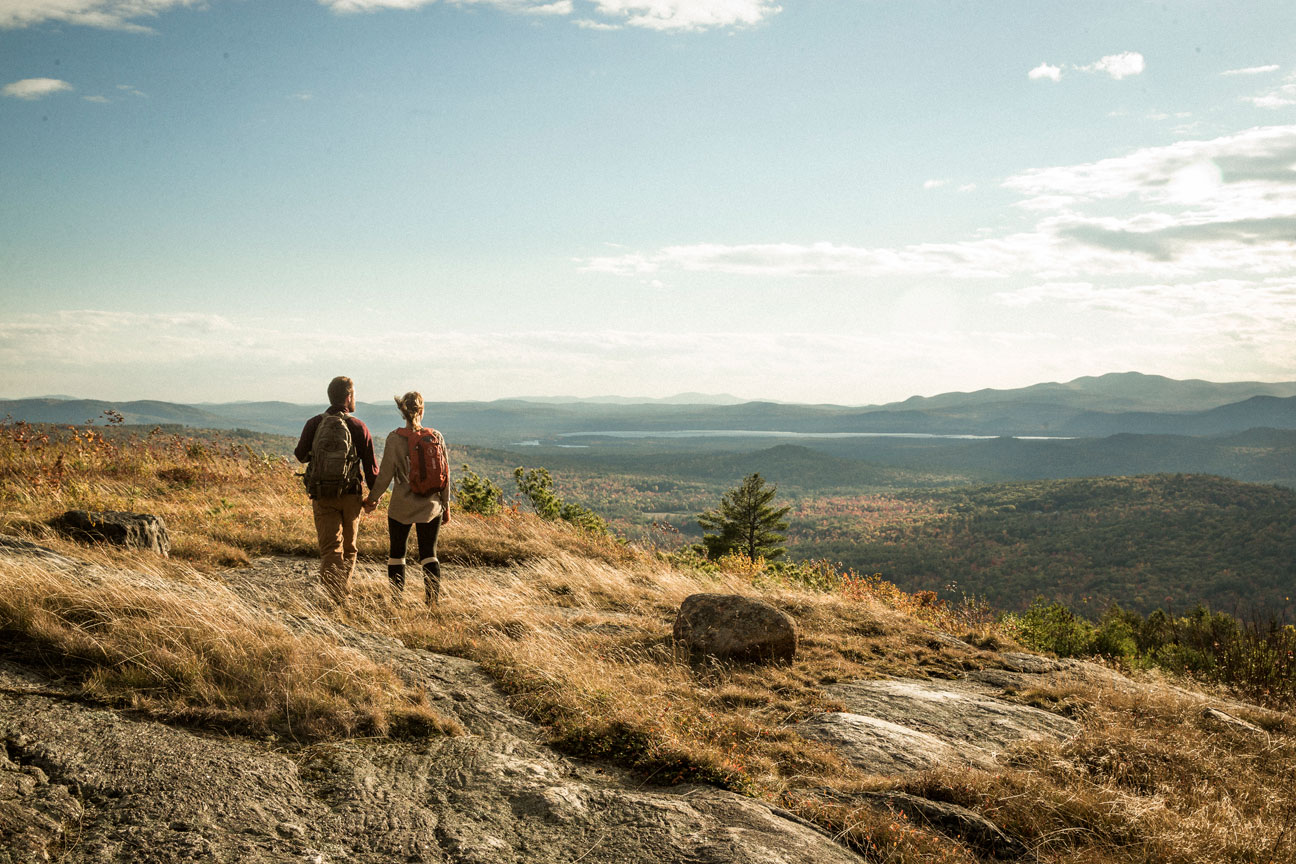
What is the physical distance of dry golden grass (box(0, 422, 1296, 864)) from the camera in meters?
4.01

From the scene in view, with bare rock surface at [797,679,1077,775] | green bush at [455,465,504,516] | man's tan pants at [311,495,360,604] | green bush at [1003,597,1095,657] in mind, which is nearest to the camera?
bare rock surface at [797,679,1077,775]

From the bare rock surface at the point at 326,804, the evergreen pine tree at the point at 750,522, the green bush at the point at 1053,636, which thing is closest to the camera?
the bare rock surface at the point at 326,804

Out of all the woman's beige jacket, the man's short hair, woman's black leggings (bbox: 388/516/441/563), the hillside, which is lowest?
the hillside

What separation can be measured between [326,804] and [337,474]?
4.38m

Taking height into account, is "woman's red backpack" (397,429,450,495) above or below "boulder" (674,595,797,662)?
above

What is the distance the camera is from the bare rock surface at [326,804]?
2744mm

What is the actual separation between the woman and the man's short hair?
0.54m

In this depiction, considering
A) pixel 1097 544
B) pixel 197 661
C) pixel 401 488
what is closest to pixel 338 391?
pixel 401 488

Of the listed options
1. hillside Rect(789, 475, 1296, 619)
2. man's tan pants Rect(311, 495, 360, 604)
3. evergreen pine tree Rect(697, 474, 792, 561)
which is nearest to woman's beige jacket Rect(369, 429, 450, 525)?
man's tan pants Rect(311, 495, 360, 604)

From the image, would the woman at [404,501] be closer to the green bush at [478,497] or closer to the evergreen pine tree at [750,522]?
the green bush at [478,497]

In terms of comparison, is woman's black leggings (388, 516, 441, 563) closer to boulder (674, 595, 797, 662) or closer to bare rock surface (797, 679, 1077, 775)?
boulder (674, 595, 797, 662)

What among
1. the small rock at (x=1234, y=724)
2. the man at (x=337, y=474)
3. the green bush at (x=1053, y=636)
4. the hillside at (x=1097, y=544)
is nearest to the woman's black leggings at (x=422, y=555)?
the man at (x=337, y=474)

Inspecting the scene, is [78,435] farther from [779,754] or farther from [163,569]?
[779,754]

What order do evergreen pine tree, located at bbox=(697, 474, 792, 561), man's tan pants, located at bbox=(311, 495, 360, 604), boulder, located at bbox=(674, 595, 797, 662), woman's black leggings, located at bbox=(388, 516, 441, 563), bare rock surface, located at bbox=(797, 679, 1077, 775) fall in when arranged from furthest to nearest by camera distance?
1. evergreen pine tree, located at bbox=(697, 474, 792, 561)
2. woman's black leggings, located at bbox=(388, 516, 441, 563)
3. boulder, located at bbox=(674, 595, 797, 662)
4. man's tan pants, located at bbox=(311, 495, 360, 604)
5. bare rock surface, located at bbox=(797, 679, 1077, 775)
